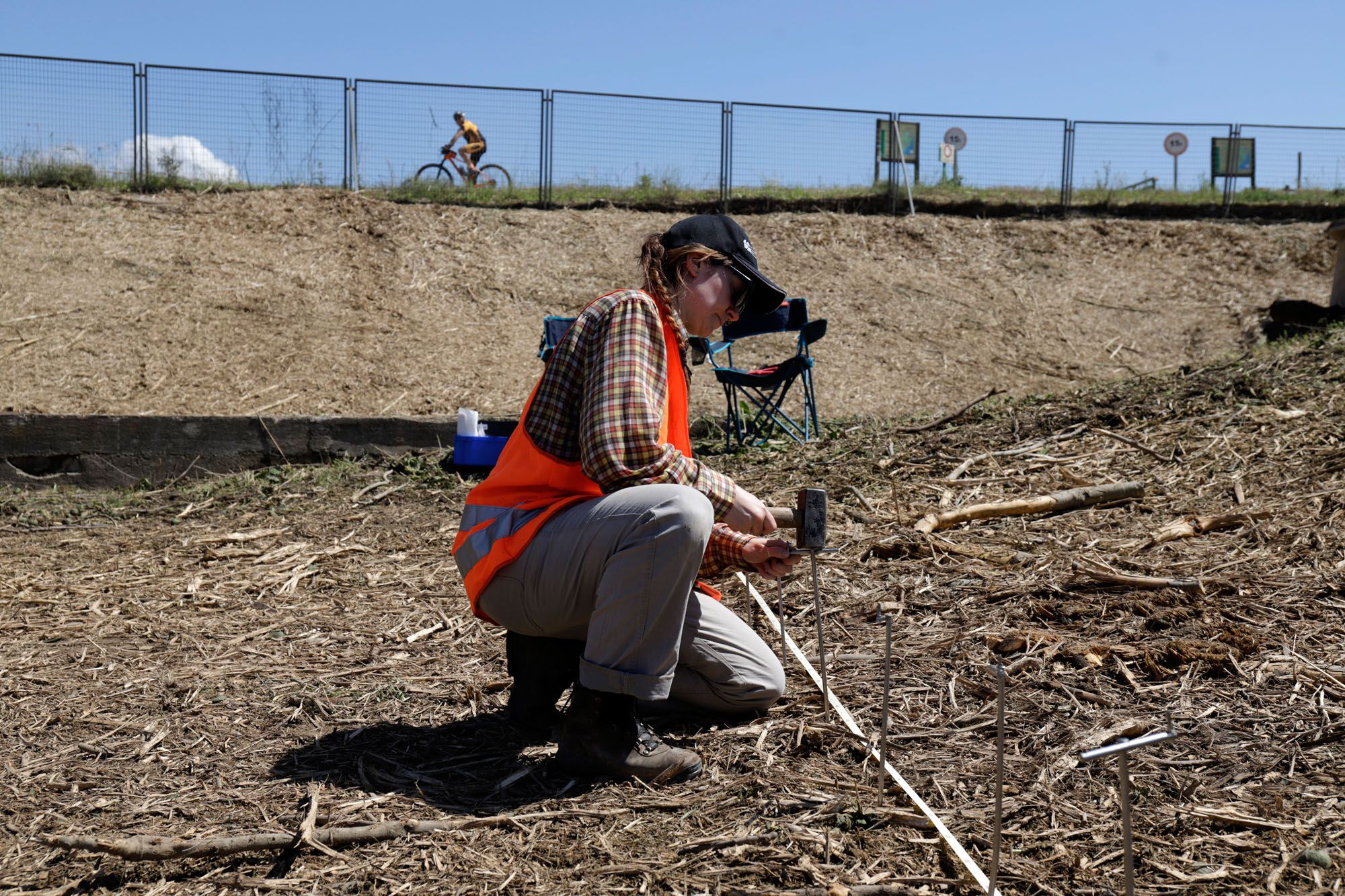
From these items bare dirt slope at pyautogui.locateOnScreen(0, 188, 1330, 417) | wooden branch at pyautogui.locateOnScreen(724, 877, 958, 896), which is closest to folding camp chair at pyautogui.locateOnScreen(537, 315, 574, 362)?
bare dirt slope at pyautogui.locateOnScreen(0, 188, 1330, 417)

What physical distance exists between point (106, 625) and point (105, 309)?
25.7 feet

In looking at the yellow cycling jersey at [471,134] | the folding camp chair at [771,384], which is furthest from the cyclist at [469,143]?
the folding camp chair at [771,384]

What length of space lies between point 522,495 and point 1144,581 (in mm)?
2223

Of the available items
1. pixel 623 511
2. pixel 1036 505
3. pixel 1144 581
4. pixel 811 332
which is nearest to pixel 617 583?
pixel 623 511

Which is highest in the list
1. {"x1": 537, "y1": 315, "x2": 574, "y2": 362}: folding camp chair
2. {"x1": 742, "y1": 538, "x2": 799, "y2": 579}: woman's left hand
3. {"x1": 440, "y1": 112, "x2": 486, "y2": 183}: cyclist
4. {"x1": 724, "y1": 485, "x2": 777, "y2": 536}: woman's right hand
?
{"x1": 440, "y1": 112, "x2": 486, "y2": 183}: cyclist

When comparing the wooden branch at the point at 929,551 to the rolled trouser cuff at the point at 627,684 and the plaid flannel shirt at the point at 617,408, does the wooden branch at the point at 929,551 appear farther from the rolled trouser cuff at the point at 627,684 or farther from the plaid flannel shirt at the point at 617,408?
the rolled trouser cuff at the point at 627,684

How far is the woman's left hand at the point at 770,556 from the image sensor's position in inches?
109

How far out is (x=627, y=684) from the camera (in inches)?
107

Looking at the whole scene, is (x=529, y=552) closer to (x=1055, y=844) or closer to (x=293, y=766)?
(x=293, y=766)

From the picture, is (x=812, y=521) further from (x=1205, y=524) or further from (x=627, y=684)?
(x=1205, y=524)

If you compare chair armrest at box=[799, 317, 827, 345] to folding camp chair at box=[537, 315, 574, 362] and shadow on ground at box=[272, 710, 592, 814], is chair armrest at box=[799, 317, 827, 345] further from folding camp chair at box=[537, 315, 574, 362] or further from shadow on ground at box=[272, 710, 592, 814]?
shadow on ground at box=[272, 710, 592, 814]

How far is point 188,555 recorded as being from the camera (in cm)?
545

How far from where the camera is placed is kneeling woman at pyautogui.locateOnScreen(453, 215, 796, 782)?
266 cm

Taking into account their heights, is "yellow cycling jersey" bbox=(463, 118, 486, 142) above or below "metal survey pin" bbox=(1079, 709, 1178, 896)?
above
